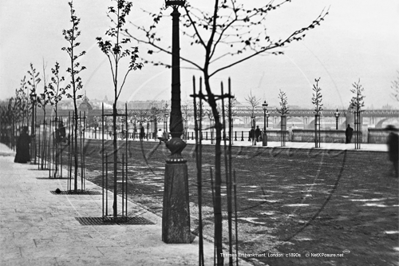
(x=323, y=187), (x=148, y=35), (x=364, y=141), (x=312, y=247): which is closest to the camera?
(x=148, y=35)

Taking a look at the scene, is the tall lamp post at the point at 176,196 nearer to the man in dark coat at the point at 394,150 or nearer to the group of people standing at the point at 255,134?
the man in dark coat at the point at 394,150

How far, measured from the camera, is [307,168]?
23672 millimetres

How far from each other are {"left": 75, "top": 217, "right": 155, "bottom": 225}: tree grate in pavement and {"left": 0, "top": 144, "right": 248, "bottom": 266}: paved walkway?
16 centimetres

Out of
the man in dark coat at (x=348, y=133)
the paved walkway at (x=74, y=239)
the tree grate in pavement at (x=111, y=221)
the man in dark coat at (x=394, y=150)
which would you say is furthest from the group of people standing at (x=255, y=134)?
the tree grate in pavement at (x=111, y=221)

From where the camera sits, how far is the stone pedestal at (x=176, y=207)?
8.34 metres

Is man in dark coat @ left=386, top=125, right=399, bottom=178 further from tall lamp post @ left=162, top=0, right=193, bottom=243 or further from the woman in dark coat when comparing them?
the woman in dark coat

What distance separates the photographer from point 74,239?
27.7 feet

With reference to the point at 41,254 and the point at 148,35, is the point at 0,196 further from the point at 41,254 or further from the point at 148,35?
the point at 148,35

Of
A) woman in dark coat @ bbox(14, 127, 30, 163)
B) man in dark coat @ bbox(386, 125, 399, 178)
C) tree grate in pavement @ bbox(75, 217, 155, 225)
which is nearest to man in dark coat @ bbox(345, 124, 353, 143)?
man in dark coat @ bbox(386, 125, 399, 178)

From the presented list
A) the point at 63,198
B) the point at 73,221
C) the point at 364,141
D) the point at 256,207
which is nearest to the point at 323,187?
the point at 256,207

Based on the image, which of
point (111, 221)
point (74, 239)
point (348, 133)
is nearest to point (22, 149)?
point (111, 221)

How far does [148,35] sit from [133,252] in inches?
→ 108

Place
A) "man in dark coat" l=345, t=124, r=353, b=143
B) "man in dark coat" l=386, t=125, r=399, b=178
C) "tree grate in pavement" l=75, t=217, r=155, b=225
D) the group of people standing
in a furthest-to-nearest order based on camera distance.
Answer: the group of people standing < "man in dark coat" l=345, t=124, r=353, b=143 < "man in dark coat" l=386, t=125, r=399, b=178 < "tree grate in pavement" l=75, t=217, r=155, b=225

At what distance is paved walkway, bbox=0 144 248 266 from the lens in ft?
23.4
